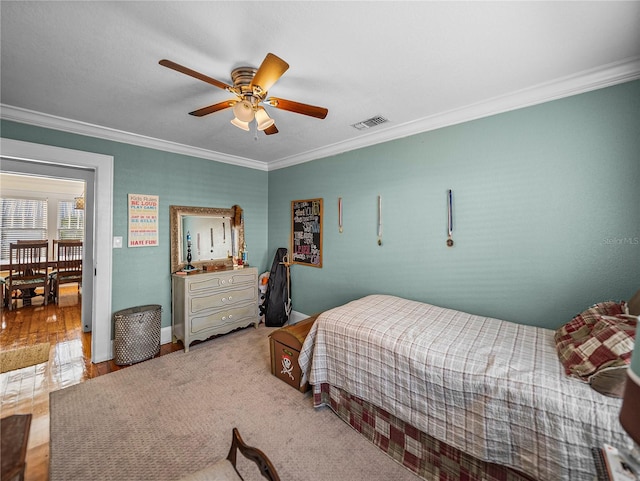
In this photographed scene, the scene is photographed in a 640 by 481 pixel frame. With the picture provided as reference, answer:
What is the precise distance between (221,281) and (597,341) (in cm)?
332

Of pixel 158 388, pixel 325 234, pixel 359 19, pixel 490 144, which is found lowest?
pixel 158 388

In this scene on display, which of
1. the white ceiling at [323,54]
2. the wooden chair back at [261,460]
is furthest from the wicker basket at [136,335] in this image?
the wooden chair back at [261,460]

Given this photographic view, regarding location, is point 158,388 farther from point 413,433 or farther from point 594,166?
point 594,166

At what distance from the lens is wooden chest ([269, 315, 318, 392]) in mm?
2316

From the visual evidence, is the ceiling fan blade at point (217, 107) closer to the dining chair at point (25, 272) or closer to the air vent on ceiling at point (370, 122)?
the air vent on ceiling at point (370, 122)

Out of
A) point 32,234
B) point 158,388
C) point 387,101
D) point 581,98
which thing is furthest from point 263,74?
point 32,234

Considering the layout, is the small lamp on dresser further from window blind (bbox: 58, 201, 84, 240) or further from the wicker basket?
window blind (bbox: 58, 201, 84, 240)

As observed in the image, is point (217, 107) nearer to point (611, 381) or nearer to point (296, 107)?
point (296, 107)

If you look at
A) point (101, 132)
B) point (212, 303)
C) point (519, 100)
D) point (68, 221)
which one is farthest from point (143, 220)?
point (68, 221)

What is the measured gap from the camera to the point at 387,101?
224 cm

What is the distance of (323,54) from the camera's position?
1.62m

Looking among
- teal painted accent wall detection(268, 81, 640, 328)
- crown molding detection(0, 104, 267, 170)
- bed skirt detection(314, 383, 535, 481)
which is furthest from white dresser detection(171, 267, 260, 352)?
bed skirt detection(314, 383, 535, 481)

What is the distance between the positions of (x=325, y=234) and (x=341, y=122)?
1428 mm

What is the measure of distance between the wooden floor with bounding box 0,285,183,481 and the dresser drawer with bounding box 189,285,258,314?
58 cm
